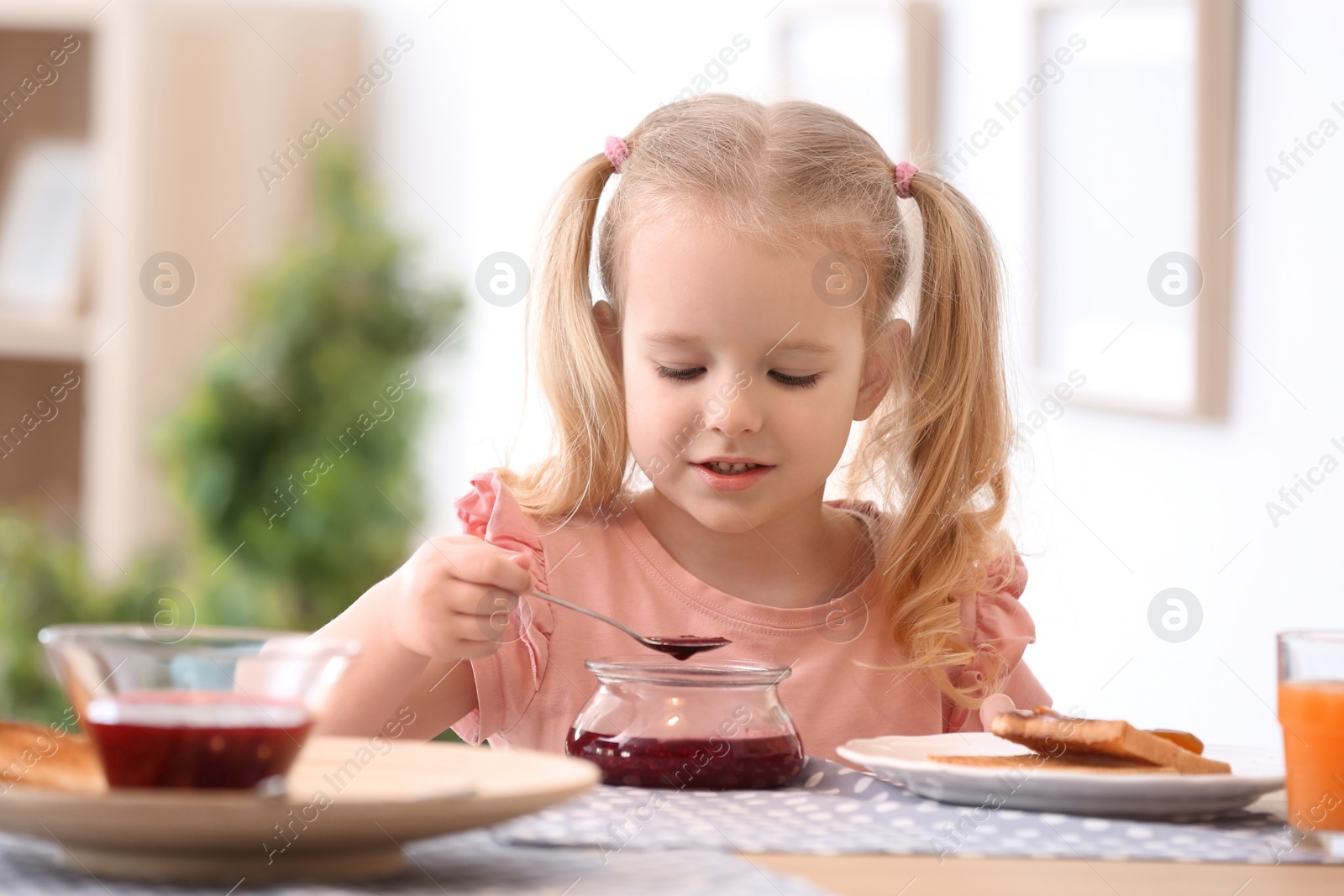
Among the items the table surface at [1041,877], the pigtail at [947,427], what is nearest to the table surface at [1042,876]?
the table surface at [1041,877]

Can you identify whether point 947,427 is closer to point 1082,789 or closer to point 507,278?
point 1082,789

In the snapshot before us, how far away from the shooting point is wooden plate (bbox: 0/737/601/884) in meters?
0.53

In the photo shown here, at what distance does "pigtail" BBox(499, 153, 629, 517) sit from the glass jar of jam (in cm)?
49

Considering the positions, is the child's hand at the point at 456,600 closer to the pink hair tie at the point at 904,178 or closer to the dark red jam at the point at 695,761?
the dark red jam at the point at 695,761

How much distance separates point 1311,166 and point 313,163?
2458 millimetres

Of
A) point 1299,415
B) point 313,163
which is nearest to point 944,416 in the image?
point 1299,415

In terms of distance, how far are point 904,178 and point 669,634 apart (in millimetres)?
497

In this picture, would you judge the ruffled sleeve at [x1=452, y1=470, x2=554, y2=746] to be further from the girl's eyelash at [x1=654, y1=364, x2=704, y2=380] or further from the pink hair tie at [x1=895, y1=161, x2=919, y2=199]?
the pink hair tie at [x1=895, y1=161, x2=919, y2=199]

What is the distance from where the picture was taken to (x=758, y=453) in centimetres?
126

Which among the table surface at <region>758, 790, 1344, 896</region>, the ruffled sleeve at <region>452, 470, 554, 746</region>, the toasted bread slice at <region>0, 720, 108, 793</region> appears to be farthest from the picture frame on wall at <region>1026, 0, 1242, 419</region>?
the toasted bread slice at <region>0, 720, 108, 793</region>

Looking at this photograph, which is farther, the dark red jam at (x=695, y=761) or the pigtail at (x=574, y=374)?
the pigtail at (x=574, y=374)

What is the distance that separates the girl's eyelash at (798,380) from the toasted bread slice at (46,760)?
0.68 meters

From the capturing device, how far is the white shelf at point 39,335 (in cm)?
325

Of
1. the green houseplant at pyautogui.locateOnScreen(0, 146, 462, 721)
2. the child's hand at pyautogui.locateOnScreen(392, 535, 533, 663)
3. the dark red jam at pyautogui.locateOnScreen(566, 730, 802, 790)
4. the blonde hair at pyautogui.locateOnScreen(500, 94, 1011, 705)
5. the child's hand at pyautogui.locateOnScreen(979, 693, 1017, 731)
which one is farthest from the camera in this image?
the green houseplant at pyautogui.locateOnScreen(0, 146, 462, 721)
